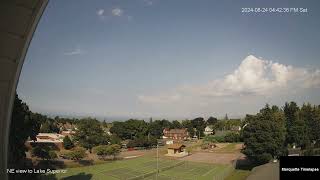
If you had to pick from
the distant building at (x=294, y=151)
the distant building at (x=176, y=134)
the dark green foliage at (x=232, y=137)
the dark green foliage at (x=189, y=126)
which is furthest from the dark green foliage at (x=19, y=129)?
the distant building at (x=294, y=151)

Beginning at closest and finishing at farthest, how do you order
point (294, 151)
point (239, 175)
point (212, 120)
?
point (294, 151) → point (239, 175) → point (212, 120)

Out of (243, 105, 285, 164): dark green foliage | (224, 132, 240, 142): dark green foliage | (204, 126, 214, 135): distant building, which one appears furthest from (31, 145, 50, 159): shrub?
(243, 105, 285, 164): dark green foliage

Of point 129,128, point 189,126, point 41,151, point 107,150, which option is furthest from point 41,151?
point 189,126

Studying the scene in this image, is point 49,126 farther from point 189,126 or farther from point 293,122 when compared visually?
point 293,122

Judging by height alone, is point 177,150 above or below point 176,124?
below

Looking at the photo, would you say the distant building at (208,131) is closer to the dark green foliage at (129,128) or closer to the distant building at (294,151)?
the dark green foliage at (129,128)

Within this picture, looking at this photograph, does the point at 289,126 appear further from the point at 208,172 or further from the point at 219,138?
the point at 208,172

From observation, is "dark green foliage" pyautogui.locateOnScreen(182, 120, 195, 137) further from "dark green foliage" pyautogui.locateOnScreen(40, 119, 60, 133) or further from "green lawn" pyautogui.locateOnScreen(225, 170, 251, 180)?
"dark green foliage" pyautogui.locateOnScreen(40, 119, 60, 133)
